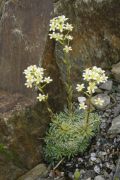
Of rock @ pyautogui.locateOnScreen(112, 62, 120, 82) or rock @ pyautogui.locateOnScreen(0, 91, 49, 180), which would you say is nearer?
rock @ pyautogui.locateOnScreen(0, 91, 49, 180)

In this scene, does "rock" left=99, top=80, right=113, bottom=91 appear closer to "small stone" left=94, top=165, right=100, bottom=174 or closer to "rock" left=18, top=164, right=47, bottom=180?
"small stone" left=94, top=165, right=100, bottom=174

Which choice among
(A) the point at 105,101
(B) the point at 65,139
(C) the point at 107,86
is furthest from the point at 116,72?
(B) the point at 65,139

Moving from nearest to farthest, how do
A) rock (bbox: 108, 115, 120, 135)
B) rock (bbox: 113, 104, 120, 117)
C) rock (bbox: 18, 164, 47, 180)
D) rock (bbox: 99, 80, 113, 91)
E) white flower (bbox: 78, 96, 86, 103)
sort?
rock (bbox: 18, 164, 47, 180) → rock (bbox: 108, 115, 120, 135) → rock (bbox: 113, 104, 120, 117) → white flower (bbox: 78, 96, 86, 103) → rock (bbox: 99, 80, 113, 91)

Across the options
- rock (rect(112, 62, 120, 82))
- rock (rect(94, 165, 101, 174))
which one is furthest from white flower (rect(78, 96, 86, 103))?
rock (rect(94, 165, 101, 174))

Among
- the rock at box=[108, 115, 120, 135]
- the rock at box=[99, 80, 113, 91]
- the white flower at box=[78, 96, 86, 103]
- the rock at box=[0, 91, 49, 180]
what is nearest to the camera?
the rock at box=[0, 91, 49, 180]

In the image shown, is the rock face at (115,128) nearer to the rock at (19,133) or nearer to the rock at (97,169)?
the rock at (97,169)

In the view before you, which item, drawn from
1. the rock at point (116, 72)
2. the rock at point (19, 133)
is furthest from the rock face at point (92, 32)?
the rock at point (19, 133)

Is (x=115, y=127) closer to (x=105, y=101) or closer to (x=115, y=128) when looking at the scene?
(x=115, y=128)
